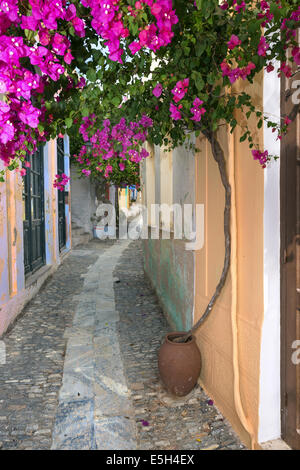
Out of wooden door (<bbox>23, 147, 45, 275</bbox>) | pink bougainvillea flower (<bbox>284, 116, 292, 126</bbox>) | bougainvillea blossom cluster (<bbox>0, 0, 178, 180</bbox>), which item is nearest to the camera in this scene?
bougainvillea blossom cluster (<bbox>0, 0, 178, 180</bbox>)

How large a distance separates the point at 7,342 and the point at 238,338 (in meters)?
2.95

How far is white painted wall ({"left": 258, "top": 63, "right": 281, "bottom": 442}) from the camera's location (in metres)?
2.10

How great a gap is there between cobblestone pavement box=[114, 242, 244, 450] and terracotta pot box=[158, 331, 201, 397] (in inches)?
5.1

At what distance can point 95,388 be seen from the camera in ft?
9.94

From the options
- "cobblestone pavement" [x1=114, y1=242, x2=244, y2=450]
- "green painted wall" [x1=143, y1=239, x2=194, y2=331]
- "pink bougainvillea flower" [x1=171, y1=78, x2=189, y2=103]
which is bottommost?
"cobblestone pavement" [x1=114, y1=242, x2=244, y2=450]

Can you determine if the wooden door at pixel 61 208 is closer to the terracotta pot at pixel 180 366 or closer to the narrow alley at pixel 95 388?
the narrow alley at pixel 95 388

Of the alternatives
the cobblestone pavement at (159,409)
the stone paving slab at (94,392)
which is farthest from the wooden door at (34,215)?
the cobblestone pavement at (159,409)

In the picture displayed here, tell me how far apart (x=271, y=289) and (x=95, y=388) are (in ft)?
6.02

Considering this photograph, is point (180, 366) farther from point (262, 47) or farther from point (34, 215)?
point (34, 215)

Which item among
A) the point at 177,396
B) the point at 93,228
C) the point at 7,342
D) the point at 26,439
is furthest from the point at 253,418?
the point at 93,228

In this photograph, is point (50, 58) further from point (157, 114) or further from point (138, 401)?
point (138, 401)

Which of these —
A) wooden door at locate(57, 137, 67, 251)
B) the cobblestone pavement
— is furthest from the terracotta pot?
wooden door at locate(57, 137, 67, 251)

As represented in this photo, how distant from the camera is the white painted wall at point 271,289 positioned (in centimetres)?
210

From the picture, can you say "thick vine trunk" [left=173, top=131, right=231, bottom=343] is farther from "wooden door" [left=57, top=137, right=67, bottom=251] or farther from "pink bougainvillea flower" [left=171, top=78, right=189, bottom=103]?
"wooden door" [left=57, top=137, right=67, bottom=251]
